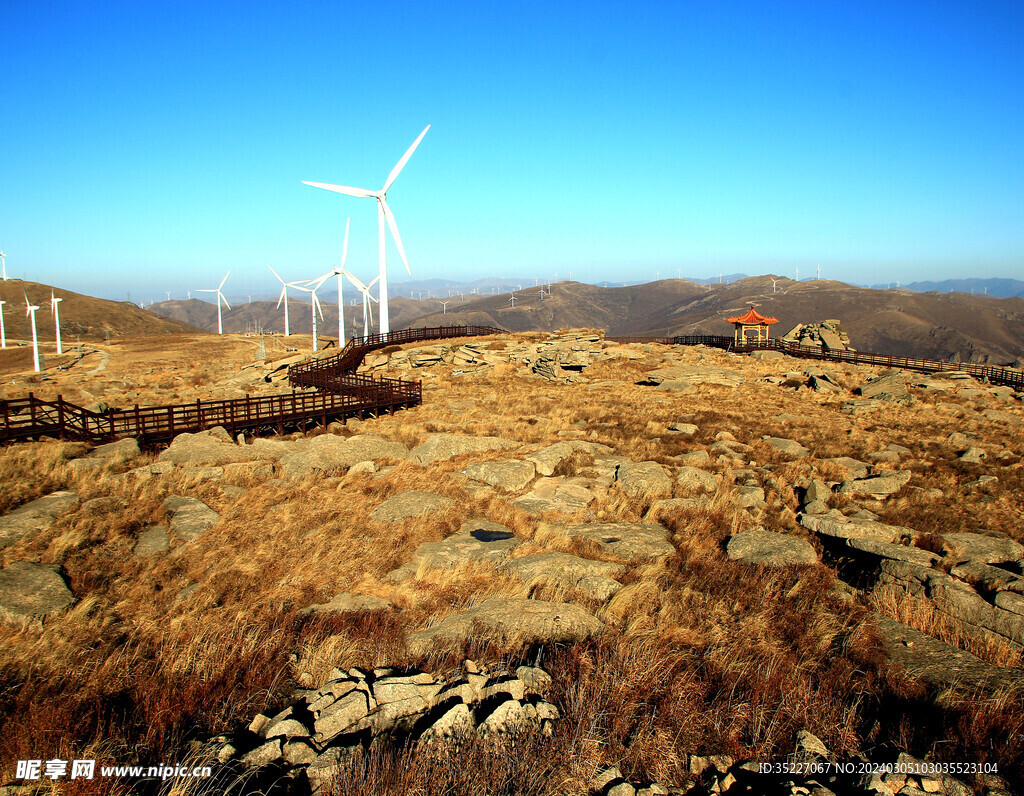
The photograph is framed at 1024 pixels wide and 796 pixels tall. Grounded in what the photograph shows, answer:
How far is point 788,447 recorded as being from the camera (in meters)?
23.0

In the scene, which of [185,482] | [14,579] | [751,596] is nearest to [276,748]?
[14,579]

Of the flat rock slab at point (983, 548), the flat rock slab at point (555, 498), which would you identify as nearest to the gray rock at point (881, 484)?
the flat rock slab at point (983, 548)

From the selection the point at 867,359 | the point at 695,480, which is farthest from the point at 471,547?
the point at 867,359

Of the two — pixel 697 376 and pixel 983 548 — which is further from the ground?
pixel 697 376

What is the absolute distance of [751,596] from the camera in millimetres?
10336

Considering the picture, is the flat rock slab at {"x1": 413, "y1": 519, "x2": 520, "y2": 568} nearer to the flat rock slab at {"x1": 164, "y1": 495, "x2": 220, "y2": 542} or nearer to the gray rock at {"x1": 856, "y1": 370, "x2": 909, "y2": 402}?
the flat rock slab at {"x1": 164, "y1": 495, "x2": 220, "y2": 542}

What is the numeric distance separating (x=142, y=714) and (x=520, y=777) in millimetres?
4721

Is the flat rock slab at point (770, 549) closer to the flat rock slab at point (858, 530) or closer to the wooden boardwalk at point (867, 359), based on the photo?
the flat rock slab at point (858, 530)

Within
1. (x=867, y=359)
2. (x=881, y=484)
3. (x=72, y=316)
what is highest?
(x=72, y=316)

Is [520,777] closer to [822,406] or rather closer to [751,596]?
[751,596]

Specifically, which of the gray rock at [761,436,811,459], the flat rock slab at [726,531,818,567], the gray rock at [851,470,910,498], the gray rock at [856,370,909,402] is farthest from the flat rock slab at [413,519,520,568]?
the gray rock at [856,370,909,402]

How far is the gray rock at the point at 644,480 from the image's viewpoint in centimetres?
1700

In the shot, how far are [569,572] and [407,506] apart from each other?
5.89 metres

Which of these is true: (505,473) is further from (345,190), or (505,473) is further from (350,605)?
(345,190)
